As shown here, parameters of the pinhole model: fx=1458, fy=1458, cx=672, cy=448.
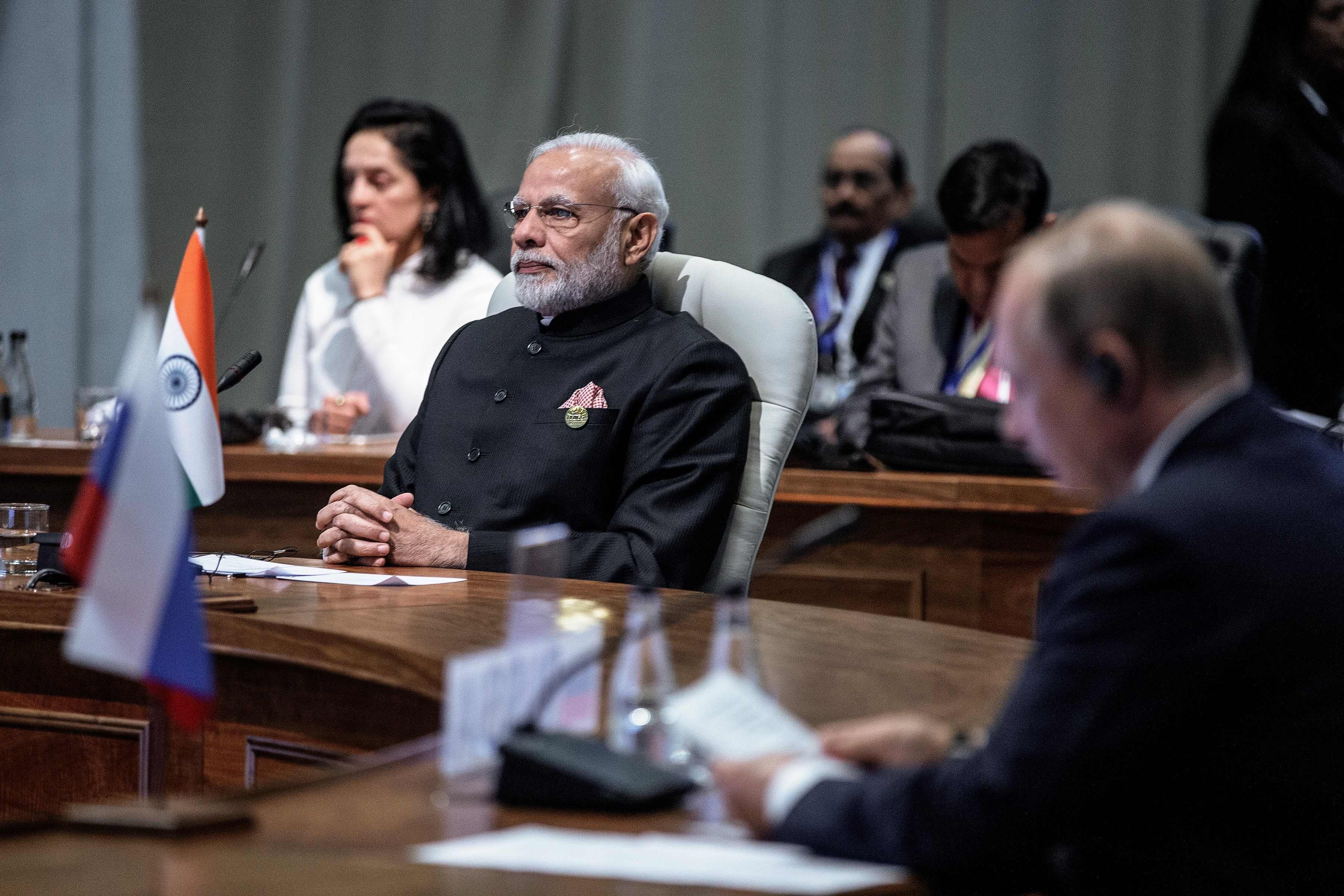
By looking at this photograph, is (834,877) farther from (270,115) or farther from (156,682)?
(270,115)

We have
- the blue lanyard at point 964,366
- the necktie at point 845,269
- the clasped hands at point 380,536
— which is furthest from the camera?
the necktie at point 845,269

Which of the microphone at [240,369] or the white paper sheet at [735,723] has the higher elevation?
the microphone at [240,369]

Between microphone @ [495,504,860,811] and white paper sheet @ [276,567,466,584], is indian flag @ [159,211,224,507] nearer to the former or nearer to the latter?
white paper sheet @ [276,567,466,584]

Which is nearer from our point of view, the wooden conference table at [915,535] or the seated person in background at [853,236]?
the wooden conference table at [915,535]

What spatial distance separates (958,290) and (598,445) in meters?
1.66

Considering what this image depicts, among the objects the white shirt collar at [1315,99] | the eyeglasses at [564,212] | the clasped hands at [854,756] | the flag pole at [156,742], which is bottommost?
the flag pole at [156,742]

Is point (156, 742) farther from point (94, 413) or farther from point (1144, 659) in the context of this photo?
point (94, 413)

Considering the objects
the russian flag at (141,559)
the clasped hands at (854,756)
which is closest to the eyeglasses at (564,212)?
the russian flag at (141,559)

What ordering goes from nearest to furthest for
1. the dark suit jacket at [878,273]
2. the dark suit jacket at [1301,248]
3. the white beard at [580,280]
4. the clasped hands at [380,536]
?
1. the clasped hands at [380,536]
2. the white beard at [580,280]
3. the dark suit jacket at [878,273]
4. the dark suit jacket at [1301,248]

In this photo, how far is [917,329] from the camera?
3.64 meters

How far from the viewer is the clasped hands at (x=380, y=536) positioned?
204 cm

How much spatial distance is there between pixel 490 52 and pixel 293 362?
194cm

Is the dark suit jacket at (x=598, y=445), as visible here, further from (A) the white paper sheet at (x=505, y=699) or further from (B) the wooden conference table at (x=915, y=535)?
(A) the white paper sheet at (x=505, y=699)

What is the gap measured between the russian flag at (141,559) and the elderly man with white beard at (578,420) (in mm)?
1014
